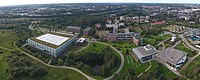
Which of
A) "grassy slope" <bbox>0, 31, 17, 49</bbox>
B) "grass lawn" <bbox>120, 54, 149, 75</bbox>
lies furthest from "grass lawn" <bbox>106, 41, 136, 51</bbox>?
"grassy slope" <bbox>0, 31, 17, 49</bbox>

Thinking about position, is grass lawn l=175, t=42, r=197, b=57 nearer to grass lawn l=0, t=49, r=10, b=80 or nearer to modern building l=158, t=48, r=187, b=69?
modern building l=158, t=48, r=187, b=69

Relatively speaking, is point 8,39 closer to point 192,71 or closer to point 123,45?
point 123,45

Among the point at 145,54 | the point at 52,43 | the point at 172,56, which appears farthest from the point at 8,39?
the point at 172,56

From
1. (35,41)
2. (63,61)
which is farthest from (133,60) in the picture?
(35,41)

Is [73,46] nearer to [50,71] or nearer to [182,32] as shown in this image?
[50,71]

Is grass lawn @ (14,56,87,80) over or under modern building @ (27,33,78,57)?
under

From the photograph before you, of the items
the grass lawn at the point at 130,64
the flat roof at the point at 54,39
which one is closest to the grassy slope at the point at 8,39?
the flat roof at the point at 54,39
